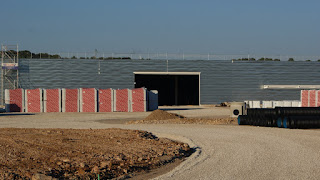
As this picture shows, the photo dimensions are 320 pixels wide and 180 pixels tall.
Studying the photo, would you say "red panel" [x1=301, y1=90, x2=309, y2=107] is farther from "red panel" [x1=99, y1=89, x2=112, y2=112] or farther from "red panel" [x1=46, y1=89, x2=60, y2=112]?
"red panel" [x1=46, y1=89, x2=60, y2=112]

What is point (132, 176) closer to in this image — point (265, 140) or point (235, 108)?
point (265, 140)

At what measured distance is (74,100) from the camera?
47094 millimetres

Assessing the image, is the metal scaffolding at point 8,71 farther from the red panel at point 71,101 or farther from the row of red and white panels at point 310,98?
the row of red and white panels at point 310,98

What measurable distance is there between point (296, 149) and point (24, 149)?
32.3ft

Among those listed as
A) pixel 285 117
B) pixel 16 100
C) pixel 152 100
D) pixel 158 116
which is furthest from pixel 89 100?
pixel 285 117

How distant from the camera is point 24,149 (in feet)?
53.0

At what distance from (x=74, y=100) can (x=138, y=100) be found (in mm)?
6535

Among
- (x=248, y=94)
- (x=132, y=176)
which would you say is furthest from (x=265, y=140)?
(x=248, y=94)

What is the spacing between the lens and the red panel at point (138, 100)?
158 ft

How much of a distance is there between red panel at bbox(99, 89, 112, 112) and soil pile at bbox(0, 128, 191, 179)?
26387 mm

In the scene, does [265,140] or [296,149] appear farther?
[265,140]

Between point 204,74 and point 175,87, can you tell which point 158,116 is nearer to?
point 204,74

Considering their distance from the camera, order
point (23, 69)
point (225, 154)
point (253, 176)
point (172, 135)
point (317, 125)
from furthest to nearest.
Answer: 1. point (23, 69)
2. point (317, 125)
3. point (172, 135)
4. point (225, 154)
5. point (253, 176)

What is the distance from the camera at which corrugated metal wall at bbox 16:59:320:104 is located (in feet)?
204
